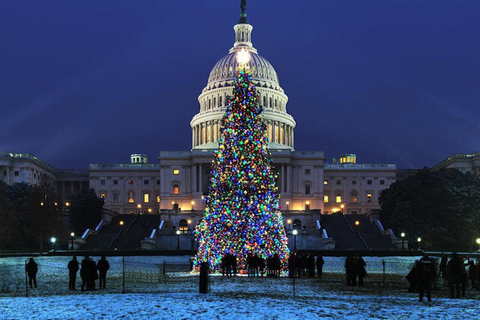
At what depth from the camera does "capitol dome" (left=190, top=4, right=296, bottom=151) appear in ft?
415

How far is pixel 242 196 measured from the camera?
1293 inches

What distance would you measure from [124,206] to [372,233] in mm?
57593

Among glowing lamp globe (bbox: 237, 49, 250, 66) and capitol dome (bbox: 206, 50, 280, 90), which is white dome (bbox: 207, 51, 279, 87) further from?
glowing lamp globe (bbox: 237, 49, 250, 66)

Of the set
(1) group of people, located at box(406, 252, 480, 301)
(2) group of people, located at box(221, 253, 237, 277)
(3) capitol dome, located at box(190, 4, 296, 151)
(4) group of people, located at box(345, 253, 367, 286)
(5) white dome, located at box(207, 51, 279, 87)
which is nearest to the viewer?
(1) group of people, located at box(406, 252, 480, 301)

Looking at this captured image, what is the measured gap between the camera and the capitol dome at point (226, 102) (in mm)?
126438

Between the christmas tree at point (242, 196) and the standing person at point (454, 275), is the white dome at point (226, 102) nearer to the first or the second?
the christmas tree at point (242, 196)

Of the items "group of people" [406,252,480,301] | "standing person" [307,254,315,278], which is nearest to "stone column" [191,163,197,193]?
"standing person" [307,254,315,278]

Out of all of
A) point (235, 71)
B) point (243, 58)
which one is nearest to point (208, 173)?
point (235, 71)

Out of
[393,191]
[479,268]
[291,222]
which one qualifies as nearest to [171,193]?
[291,222]

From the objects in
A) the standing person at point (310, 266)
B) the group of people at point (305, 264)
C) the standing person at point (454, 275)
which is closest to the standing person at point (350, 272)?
the group of people at point (305, 264)

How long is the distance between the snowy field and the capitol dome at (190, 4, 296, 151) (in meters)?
97.7

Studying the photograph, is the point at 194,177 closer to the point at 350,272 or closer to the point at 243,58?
the point at 243,58

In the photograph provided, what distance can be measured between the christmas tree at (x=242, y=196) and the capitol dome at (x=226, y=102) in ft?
294

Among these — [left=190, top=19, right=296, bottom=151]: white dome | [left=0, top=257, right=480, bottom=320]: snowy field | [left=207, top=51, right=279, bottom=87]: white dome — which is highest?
[left=207, top=51, right=279, bottom=87]: white dome
